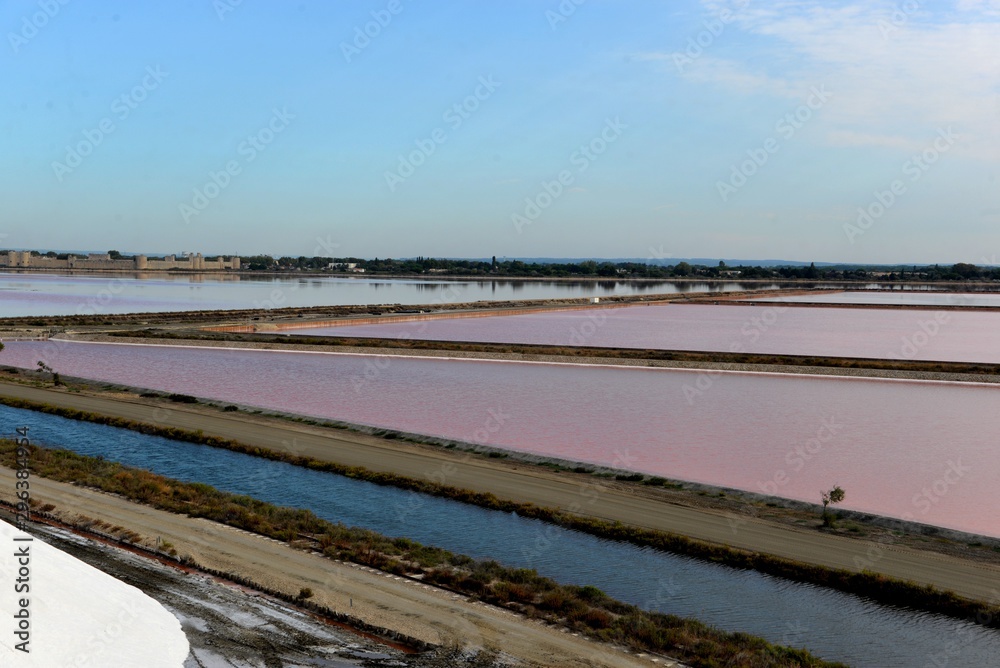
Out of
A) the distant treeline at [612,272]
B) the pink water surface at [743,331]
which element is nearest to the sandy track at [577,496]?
the pink water surface at [743,331]

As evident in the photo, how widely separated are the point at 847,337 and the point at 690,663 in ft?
125

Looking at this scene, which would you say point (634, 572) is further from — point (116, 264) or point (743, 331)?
point (116, 264)

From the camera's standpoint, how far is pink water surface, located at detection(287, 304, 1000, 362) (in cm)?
3573

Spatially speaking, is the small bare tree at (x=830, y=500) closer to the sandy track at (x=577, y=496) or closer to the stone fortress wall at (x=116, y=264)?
the sandy track at (x=577, y=496)

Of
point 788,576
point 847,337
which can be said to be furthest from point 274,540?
point 847,337

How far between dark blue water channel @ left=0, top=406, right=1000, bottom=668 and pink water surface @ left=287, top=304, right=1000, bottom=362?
2334 centimetres

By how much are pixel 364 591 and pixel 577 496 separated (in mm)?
4441

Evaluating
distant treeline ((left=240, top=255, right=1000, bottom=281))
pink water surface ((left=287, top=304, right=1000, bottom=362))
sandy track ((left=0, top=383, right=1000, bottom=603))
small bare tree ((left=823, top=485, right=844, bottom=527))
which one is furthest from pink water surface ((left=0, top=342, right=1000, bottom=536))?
distant treeline ((left=240, top=255, right=1000, bottom=281))

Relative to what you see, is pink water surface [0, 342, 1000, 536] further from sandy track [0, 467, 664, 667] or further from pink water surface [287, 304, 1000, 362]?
pink water surface [287, 304, 1000, 362]

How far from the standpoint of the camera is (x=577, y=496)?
12.1m

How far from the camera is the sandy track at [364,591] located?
729cm

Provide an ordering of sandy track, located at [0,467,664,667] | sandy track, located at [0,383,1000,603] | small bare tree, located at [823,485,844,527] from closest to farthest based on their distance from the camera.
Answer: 1. sandy track, located at [0,467,664,667]
2. sandy track, located at [0,383,1000,603]
3. small bare tree, located at [823,485,844,527]

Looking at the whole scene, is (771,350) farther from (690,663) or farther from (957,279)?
(957,279)

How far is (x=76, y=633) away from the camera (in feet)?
22.0
